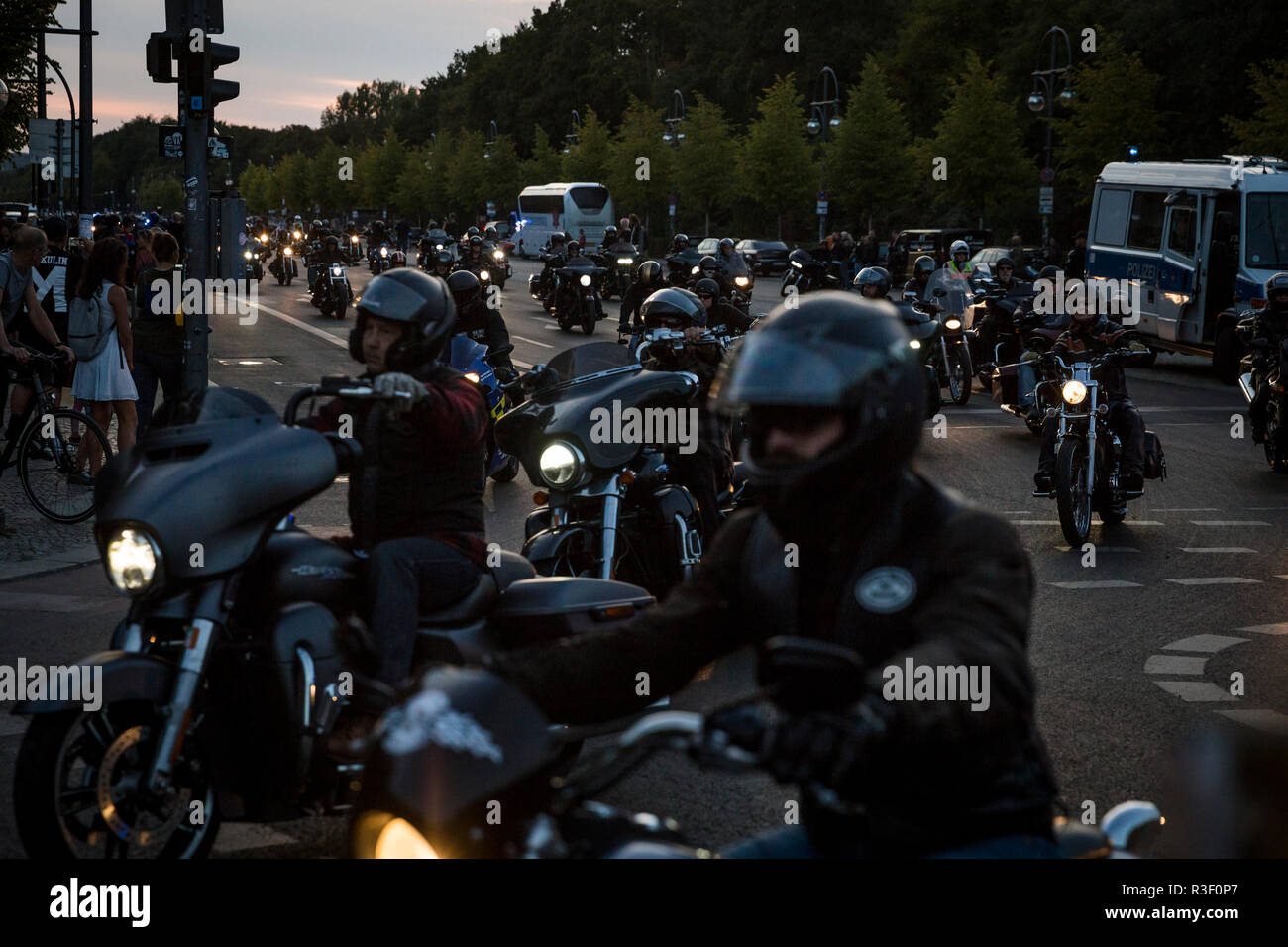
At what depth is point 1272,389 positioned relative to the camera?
47.3 feet

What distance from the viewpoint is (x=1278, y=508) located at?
12.6 metres

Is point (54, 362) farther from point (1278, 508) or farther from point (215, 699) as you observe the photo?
point (1278, 508)

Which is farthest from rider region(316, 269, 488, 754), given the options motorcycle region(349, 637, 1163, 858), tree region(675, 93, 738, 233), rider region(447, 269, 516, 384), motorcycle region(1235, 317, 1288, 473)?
tree region(675, 93, 738, 233)

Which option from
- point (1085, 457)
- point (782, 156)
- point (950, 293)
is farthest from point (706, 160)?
point (1085, 457)

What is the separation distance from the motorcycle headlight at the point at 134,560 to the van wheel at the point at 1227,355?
2183 cm

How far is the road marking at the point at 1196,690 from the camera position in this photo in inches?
267

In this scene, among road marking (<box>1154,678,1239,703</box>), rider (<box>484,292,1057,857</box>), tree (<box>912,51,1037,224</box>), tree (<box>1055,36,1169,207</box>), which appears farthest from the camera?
tree (<box>912,51,1037,224</box>)

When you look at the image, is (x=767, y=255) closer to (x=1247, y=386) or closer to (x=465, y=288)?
(x=1247, y=386)

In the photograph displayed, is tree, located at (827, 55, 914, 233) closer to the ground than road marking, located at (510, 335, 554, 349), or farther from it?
farther from it

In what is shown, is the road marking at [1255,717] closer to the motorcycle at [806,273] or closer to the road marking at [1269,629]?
the road marking at [1269,629]

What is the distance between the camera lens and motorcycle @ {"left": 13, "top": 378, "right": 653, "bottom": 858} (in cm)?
386

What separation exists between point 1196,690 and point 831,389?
513cm

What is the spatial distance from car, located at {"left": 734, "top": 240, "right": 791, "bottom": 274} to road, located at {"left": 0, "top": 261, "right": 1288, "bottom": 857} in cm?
4524

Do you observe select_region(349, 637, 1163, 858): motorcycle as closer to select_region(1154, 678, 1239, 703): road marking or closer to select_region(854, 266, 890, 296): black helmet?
select_region(1154, 678, 1239, 703): road marking
